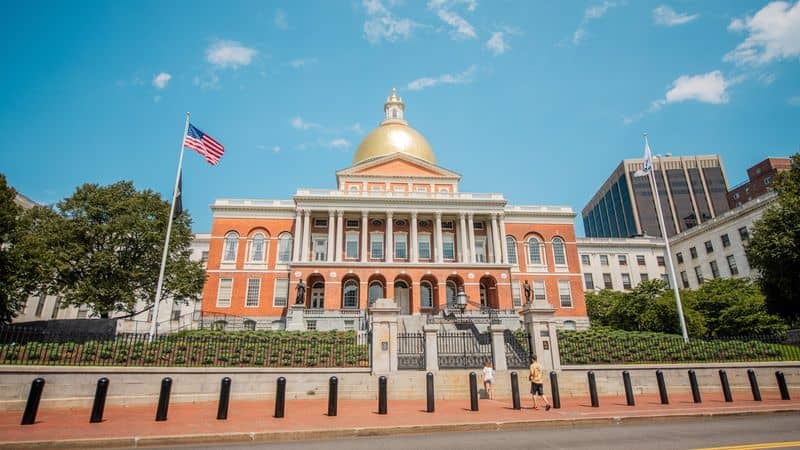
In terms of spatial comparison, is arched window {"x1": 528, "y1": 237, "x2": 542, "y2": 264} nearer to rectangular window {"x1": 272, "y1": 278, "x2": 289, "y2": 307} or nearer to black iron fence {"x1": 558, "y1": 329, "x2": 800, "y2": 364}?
rectangular window {"x1": 272, "y1": 278, "x2": 289, "y2": 307}

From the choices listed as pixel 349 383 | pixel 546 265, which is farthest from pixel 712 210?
pixel 349 383

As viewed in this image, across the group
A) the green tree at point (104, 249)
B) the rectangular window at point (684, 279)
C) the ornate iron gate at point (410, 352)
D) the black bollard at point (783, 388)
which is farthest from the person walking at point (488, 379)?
the rectangular window at point (684, 279)

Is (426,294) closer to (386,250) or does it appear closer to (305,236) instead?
(386,250)

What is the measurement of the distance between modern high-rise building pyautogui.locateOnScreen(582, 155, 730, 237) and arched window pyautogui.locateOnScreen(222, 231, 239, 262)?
3522 inches

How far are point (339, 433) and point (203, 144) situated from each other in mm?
19232

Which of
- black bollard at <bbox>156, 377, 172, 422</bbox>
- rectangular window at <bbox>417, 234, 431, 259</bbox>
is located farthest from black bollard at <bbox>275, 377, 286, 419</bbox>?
rectangular window at <bbox>417, 234, 431, 259</bbox>

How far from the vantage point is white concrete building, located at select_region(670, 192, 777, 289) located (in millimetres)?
47906

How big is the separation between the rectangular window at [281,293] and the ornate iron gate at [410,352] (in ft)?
85.2

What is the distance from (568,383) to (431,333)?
16.6ft

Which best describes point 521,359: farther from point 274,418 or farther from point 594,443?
point 274,418

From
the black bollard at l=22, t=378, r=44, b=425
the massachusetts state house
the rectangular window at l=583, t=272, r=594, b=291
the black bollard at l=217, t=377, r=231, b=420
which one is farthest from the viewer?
the rectangular window at l=583, t=272, r=594, b=291

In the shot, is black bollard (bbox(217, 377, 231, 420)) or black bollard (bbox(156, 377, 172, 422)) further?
black bollard (bbox(217, 377, 231, 420))

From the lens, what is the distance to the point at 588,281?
5938cm

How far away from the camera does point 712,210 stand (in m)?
97.9
